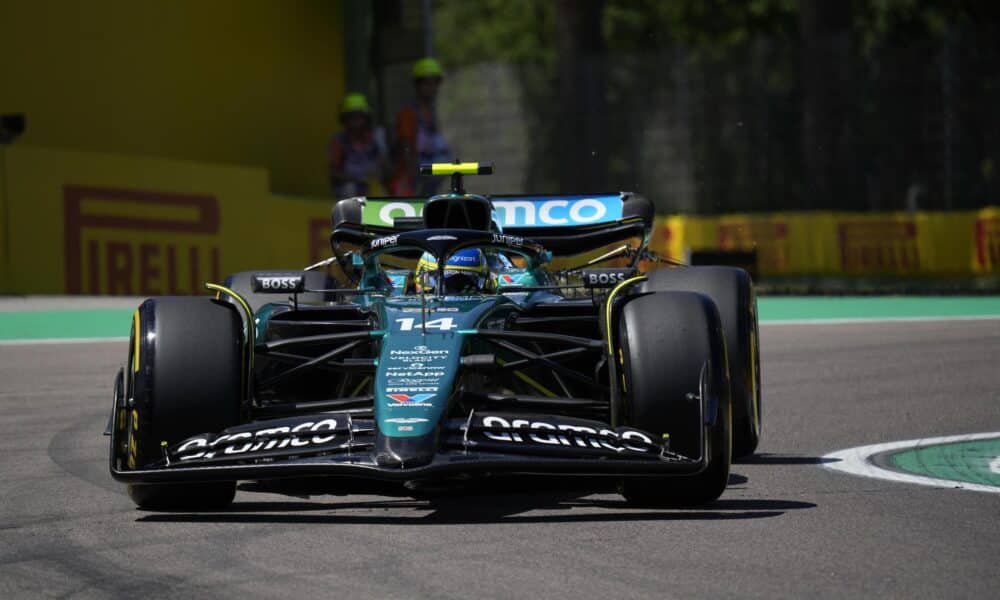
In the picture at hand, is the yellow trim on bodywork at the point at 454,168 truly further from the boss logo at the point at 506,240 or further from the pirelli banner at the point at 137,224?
the pirelli banner at the point at 137,224

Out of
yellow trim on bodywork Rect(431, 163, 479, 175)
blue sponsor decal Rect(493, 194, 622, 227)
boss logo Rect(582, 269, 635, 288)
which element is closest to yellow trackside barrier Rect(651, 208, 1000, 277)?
blue sponsor decal Rect(493, 194, 622, 227)

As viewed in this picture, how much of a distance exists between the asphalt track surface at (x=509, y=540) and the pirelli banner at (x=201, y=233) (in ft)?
30.0

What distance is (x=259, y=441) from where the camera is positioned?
6184 millimetres

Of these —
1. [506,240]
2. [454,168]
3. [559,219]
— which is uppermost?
[454,168]

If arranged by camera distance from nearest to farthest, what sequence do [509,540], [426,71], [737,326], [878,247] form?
1. [509,540]
2. [737,326]
3. [426,71]
4. [878,247]

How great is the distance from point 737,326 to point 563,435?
1.80 m

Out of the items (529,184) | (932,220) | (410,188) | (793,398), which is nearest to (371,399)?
(793,398)

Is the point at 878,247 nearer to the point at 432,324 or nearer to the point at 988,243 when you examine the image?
the point at 988,243

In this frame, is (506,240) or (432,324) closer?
(432,324)

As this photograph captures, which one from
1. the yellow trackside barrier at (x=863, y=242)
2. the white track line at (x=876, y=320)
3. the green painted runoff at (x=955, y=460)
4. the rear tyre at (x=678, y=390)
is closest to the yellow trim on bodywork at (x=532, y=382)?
the rear tyre at (x=678, y=390)

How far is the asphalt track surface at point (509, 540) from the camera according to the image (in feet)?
16.1

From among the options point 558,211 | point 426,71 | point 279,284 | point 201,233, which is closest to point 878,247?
point 426,71

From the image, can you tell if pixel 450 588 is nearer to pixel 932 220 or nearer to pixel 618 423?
pixel 618 423

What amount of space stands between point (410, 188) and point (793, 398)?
12109 millimetres
